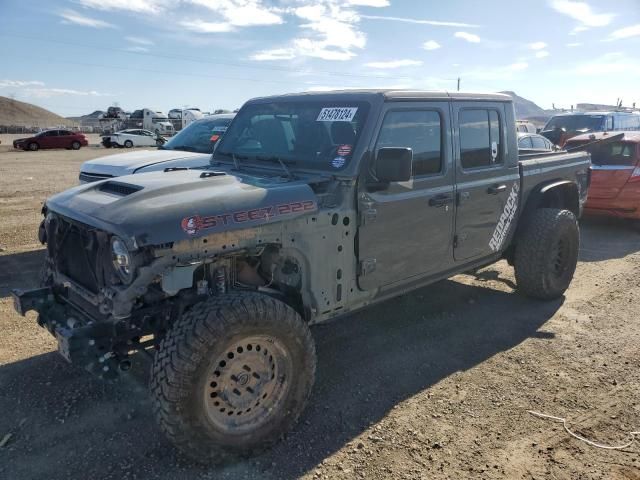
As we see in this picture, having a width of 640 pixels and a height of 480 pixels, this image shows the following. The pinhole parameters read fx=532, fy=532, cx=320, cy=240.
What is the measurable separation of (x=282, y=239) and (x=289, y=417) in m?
1.09

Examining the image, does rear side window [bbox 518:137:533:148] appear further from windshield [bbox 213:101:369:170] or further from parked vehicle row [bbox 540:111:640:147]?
→ windshield [bbox 213:101:369:170]

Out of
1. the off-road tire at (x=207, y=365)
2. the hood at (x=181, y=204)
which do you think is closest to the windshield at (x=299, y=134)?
the hood at (x=181, y=204)

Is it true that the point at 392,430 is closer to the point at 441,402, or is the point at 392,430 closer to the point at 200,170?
the point at 441,402

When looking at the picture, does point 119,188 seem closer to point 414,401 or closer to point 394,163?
point 394,163

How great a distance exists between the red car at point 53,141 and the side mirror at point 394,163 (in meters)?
32.2

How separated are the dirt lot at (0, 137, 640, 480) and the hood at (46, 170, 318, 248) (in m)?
1.32

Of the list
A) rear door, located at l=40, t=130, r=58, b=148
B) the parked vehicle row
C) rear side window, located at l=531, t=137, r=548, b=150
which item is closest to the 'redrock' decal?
rear side window, located at l=531, t=137, r=548, b=150

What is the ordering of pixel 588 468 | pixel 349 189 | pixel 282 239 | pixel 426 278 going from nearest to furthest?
pixel 588 468 → pixel 282 239 → pixel 349 189 → pixel 426 278

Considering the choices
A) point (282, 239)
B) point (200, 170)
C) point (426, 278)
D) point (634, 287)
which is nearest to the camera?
point (282, 239)

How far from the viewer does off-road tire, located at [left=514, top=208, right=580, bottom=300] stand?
17.5ft

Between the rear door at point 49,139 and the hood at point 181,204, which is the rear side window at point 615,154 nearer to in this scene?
the hood at point 181,204

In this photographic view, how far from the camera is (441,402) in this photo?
146 inches

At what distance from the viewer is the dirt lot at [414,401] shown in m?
3.05

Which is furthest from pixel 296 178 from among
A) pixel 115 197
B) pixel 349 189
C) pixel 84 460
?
pixel 84 460
